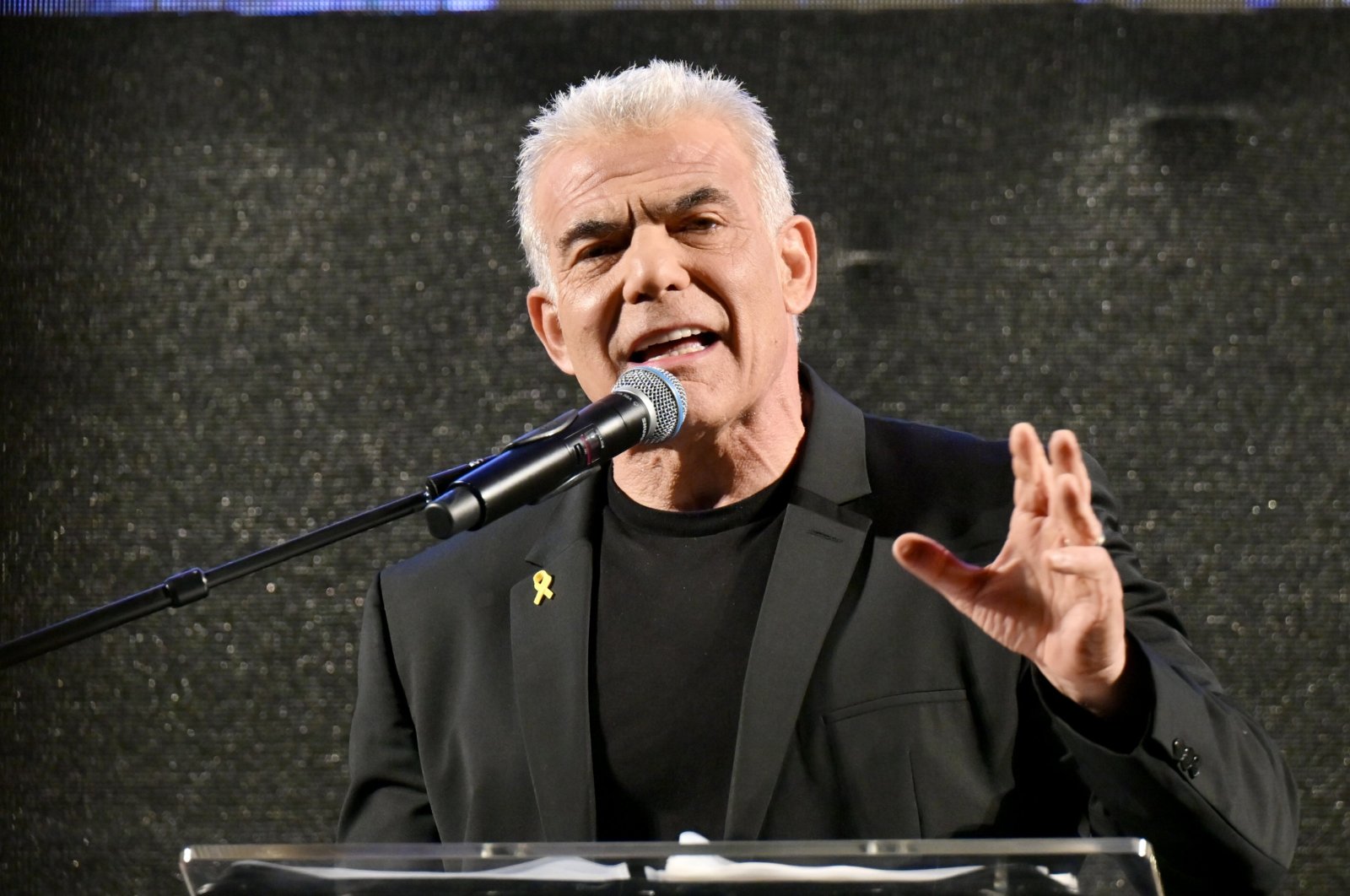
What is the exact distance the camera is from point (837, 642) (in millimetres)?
1712

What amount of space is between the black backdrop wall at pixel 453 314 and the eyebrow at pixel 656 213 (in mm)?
675

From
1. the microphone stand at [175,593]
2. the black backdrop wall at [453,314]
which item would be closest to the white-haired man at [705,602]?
the black backdrop wall at [453,314]

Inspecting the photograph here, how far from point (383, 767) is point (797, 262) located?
0.91 m

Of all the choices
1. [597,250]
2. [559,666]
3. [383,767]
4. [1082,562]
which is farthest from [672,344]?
[1082,562]

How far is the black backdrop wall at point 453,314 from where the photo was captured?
241 cm

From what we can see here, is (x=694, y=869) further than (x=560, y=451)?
No

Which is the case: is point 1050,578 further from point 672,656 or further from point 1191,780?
point 672,656

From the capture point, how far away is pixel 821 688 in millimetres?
1692

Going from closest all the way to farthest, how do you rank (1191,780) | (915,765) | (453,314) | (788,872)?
(788,872) < (1191,780) < (915,765) < (453,314)

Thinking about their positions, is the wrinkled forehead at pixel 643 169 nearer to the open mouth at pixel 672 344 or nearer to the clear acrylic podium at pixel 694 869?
the open mouth at pixel 672 344

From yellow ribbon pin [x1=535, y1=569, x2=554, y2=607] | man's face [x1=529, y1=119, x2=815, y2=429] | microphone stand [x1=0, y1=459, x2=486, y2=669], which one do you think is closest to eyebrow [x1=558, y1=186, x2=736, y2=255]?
man's face [x1=529, y1=119, x2=815, y2=429]

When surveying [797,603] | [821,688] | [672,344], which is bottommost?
[821,688]

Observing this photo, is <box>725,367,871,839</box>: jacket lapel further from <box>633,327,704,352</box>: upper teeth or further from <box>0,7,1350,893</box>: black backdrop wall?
<box>0,7,1350,893</box>: black backdrop wall

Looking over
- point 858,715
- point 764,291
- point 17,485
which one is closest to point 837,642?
point 858,715
